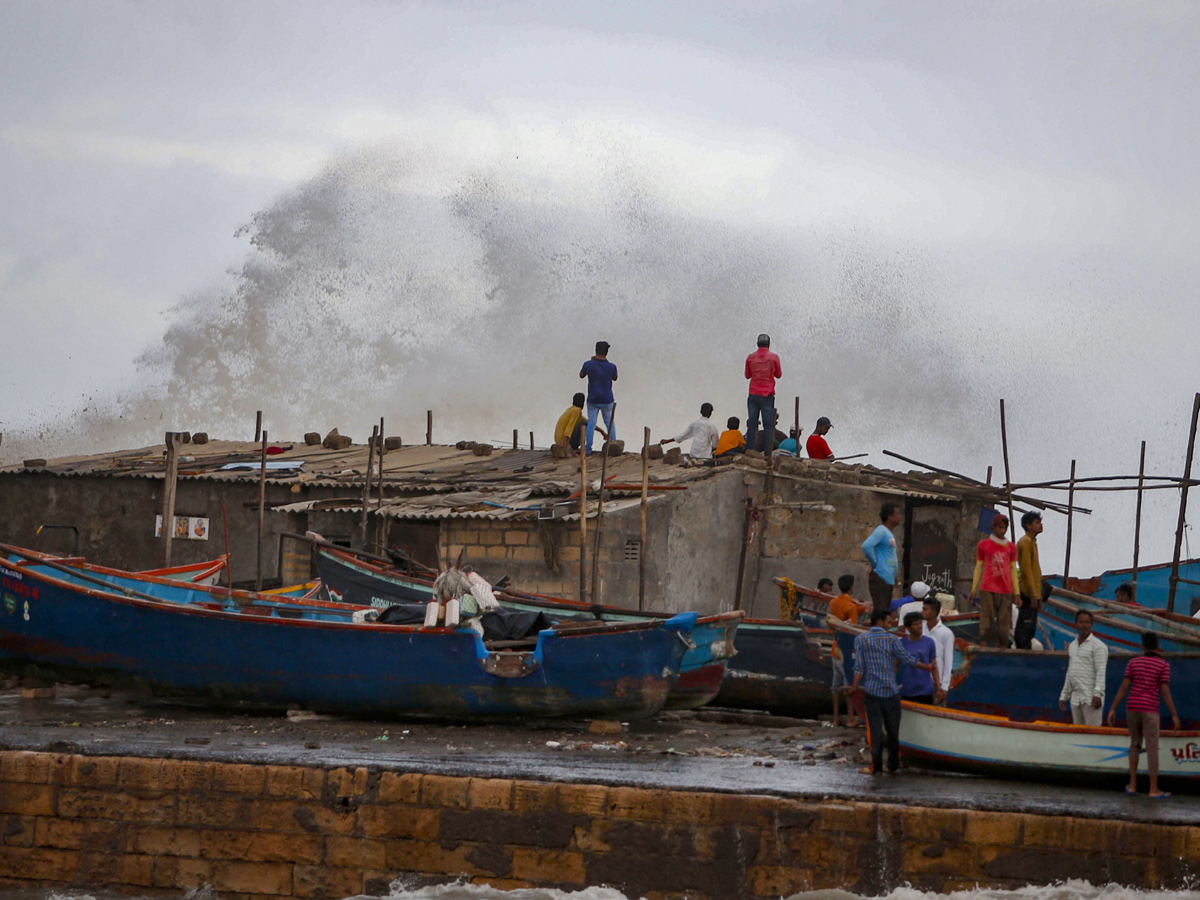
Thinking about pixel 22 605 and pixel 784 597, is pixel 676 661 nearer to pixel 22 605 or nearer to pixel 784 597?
pixel 784 597

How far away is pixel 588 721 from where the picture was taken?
1357 centimetres

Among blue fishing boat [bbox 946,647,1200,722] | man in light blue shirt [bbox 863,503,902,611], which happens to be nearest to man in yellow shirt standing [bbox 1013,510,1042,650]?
blue fishing boat [bbox 946,647,1200,722]

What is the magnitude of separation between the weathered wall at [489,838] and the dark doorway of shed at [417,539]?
8.79 m

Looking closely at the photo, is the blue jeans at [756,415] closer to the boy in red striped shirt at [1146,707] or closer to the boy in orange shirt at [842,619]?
the boy in orange shirt at [842,619]

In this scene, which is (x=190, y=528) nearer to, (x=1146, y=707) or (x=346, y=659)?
(x=346, y=659)

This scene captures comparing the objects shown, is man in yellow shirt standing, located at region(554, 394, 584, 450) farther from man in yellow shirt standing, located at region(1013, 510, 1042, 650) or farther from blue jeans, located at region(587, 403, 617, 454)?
man in yellow shirt standing, located at region(1013, 510, 1042, 650)

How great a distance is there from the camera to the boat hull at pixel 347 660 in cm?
1302

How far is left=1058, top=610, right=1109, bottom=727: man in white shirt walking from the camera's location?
11242mm

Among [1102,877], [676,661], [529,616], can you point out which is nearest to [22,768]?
[529,616]

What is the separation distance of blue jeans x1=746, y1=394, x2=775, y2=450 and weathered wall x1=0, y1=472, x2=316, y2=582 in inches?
293

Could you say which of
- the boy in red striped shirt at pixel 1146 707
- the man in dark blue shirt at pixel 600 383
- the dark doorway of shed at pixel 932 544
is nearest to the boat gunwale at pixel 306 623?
the boy in red striped shirt at pixel 1146 707

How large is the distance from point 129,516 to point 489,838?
15979 mm

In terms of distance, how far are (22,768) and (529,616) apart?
500 cm

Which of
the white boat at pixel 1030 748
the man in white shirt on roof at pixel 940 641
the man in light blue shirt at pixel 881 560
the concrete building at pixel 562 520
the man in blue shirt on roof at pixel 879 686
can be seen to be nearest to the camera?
the white boat at pixel 1030 748
